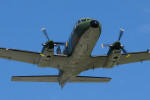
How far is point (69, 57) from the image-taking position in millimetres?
28312

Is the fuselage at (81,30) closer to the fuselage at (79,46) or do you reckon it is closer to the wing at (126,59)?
the fuselage at (79,46)

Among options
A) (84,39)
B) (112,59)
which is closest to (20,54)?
(84,39)

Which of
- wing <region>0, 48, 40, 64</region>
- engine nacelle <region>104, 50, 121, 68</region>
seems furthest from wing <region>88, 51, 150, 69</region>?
wing <region>0, 48, 40, 64</region>

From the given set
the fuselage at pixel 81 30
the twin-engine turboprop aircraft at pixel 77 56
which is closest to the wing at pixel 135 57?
the twin-engine turboprop aircraft at pixel 77 56

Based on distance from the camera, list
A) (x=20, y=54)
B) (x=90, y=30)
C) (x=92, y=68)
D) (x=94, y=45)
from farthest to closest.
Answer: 1. (x=92, y=68)
2. (x=20, y=54)
3. (x=94, y=45)
4. (x=90, y=30)

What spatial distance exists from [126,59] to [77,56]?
6.45 metres

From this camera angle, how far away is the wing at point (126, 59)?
98.6ft

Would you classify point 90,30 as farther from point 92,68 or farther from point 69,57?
point 92,68

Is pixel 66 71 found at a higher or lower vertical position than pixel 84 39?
lower

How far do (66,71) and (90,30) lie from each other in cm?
638

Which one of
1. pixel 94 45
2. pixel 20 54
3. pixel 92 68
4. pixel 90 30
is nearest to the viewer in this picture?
pixel 90 30

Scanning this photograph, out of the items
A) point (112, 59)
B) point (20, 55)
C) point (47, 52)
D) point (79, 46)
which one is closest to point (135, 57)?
point (112, 59)

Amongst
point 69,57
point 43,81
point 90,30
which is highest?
point 90,30

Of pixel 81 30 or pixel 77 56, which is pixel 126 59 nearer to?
pixel 77 56
